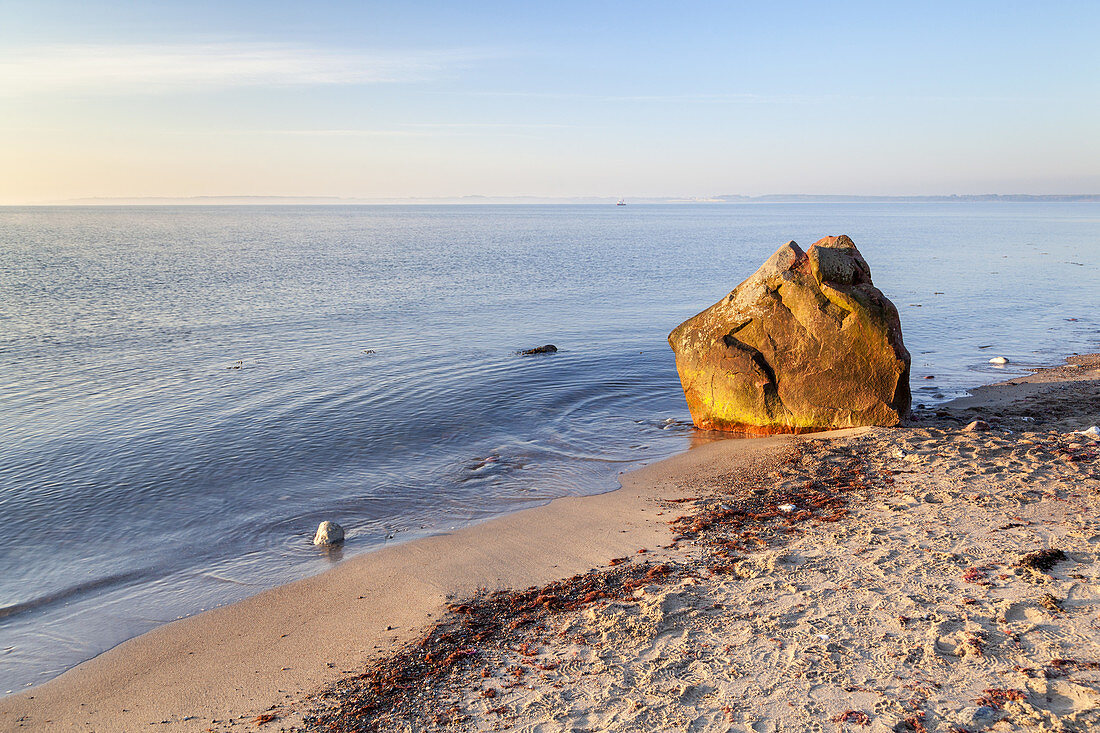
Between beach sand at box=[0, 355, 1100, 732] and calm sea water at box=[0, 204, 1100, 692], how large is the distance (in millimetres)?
1376

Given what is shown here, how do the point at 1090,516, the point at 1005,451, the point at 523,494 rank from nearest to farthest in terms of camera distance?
1. the point at 1090,516
2. the point at 1005,451
3. the point at 523,494

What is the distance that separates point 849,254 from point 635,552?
7955 millimetres

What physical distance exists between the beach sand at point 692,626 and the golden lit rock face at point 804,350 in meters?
2.33

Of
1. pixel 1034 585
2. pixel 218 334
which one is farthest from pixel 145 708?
pixel 218 334

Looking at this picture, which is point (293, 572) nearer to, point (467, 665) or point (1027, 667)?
point (467, 665)

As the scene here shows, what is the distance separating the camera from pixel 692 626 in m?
6.45

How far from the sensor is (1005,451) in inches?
417

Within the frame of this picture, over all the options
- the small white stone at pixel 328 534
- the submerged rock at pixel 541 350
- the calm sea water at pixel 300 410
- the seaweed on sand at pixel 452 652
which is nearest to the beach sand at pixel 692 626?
the seaweed on sand at pixel 452 652

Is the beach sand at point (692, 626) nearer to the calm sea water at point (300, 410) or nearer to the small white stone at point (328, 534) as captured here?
the small white stone at point (328, 534)

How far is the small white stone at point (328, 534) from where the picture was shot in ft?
32.3

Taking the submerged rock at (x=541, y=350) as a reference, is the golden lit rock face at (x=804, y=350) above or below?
above

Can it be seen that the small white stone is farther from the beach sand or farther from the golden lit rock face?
the golden lit rock face

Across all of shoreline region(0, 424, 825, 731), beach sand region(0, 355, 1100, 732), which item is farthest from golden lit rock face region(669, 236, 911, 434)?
shoreline region(0, 424, 825, 731)

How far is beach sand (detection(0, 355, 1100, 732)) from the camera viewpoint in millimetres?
5309
